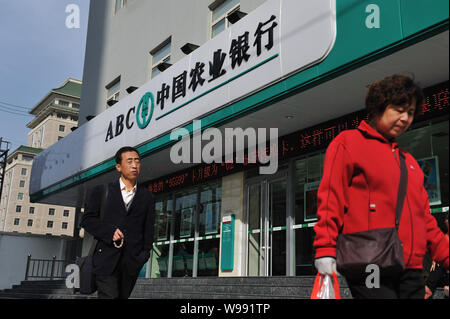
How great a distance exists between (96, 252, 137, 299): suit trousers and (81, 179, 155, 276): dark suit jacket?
4 cm

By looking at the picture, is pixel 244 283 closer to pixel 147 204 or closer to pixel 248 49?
pixel 248 49

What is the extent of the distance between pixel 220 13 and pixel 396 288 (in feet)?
38.8

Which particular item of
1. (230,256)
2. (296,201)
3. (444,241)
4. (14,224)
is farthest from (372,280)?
(14,224)

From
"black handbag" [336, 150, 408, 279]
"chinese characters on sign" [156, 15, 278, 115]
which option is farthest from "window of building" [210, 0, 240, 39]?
"black handbag" [336, 150, 408, 279]

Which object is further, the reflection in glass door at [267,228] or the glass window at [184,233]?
the glass window at [184,233]

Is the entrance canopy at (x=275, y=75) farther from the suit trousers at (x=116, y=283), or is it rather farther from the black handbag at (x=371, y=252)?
the suit trousers at (x=116, y=283)

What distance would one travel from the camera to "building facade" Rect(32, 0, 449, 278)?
273 inches

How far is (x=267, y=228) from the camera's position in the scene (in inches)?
437

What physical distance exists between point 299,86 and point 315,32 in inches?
34.9

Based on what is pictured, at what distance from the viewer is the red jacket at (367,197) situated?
7.15ft

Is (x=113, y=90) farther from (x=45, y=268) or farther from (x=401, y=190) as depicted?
(x=401, y=190)

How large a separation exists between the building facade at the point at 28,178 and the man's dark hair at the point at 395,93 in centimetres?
9123

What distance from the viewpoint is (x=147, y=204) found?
3.88 m

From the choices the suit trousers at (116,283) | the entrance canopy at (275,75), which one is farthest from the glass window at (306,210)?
the suit trousers at (116,283)
